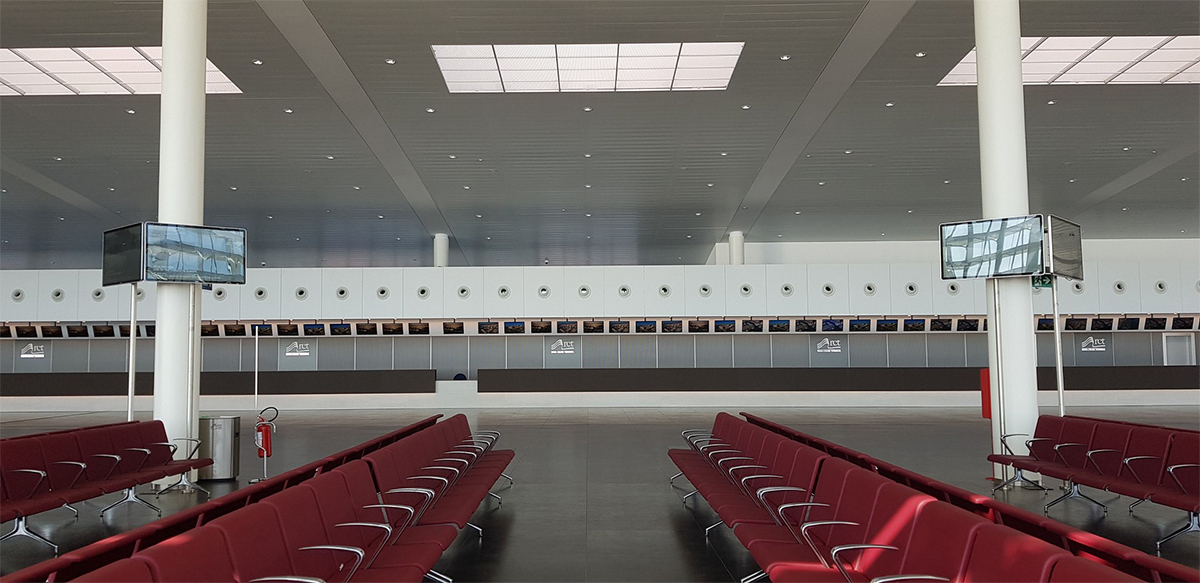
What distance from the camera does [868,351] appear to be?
2105 centimetres

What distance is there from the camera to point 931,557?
2877mm

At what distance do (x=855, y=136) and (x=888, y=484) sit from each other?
11.4 meters

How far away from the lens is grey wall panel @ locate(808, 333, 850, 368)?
21.1m

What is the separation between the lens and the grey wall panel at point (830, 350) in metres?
21.1

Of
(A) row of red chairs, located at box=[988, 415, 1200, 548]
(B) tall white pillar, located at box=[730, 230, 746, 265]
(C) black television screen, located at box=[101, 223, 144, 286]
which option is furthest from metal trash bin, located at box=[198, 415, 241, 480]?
(B) tall white pillar, located at box=[730, 230, 746, 265]

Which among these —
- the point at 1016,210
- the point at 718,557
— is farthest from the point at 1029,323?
the point at 718,557

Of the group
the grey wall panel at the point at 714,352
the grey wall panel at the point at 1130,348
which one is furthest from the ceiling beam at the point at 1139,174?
the grey wall panel at the point at 714,352

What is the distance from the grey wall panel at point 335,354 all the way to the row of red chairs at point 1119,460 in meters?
17.6

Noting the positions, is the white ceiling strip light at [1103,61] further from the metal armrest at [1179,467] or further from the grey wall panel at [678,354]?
the grey wall panel at [678,354]

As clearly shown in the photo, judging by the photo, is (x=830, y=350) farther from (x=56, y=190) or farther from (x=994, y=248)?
(x=56, y=190)

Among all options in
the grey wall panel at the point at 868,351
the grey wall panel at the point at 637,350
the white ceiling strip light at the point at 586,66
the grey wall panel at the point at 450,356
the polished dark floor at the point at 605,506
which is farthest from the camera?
the grey wall panel at the point at 450,356

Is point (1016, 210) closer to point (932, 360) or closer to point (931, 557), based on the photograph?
point (931, 557)

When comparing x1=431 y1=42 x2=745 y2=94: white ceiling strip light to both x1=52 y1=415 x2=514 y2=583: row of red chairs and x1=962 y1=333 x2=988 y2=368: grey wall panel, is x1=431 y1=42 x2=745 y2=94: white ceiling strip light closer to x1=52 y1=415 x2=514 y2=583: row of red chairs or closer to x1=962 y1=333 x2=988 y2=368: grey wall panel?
x1=52 y1=415 x2=514 y2=583: row of red chairs

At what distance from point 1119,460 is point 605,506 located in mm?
4045
